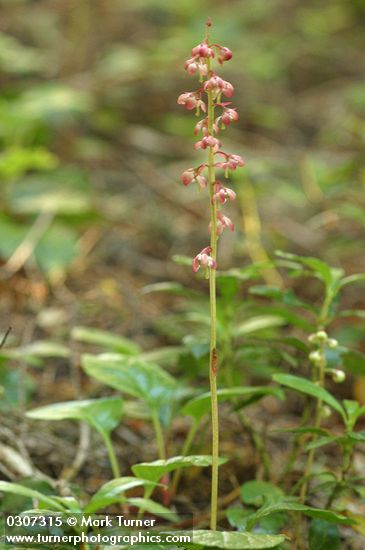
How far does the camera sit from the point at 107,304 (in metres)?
2.76

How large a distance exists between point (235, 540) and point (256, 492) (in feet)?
1.37

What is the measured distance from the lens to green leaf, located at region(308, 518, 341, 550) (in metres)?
1.30

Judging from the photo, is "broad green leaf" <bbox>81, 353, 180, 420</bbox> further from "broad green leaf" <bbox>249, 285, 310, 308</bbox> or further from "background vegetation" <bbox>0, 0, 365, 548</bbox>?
"broad green leaf" <bbox>249, 285, 310, 308</bbox>

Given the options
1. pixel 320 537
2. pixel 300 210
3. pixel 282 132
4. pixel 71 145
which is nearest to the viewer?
pixel 320 537

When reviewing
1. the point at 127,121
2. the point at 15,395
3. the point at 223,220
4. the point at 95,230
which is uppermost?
the point at 127,121

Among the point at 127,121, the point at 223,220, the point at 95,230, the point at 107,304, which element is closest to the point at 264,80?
the point at 127,121

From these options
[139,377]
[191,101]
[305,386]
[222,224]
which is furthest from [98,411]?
[191,101]

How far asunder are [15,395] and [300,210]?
2.29 m

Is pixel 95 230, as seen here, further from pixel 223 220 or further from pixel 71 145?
pixel 223 220

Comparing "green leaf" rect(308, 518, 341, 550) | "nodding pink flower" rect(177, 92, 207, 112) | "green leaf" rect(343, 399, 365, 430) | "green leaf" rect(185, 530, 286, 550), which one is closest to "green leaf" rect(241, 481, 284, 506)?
"green leaf" rect(308, 518, 341, 550)

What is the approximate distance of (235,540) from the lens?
1.02 metres

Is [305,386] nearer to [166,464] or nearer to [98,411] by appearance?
[166,464]

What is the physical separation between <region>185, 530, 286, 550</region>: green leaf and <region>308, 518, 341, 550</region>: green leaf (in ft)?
0.96

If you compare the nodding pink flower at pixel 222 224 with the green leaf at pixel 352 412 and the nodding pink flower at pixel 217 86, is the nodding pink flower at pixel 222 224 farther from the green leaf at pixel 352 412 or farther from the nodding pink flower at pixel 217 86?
the green leaf at pixel 352 412
